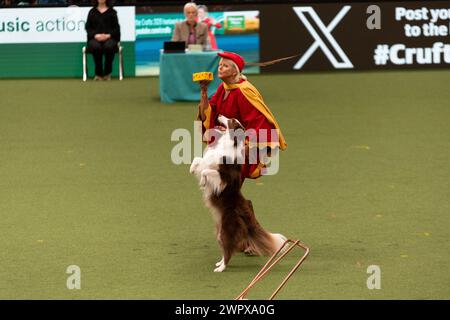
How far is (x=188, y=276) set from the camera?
777cm

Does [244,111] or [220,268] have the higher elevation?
[244,111]

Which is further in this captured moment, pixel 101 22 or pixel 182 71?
pixel 101 22

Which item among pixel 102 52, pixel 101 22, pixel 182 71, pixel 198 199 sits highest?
pixel 101 22

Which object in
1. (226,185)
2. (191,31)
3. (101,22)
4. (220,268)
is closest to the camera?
(226,185)

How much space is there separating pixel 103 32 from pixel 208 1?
2.16 m

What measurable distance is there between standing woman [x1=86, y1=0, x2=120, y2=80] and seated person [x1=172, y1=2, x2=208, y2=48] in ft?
8.11

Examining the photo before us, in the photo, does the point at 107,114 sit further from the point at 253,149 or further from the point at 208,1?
the point at 253,149

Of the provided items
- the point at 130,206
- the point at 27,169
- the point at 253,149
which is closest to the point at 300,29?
the point at 27,169

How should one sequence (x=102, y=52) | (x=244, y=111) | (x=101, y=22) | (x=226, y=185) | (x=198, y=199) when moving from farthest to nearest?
1. (x=102, y=52)
2. (x=101, y=22)
3. (x=198, y=199)
4. (x=244, y=111)
5. (x=226, y=185)

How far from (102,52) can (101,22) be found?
1.81ft

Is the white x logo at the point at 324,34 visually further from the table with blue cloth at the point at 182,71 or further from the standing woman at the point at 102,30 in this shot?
the table with blue cloth at the point at 182,71

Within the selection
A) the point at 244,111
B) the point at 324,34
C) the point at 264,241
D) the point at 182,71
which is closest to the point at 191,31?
the point at 182,71

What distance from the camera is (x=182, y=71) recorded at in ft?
56.5

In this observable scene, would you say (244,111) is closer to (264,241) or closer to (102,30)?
(264,241)
